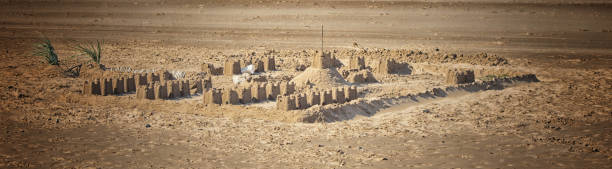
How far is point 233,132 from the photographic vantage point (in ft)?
27.6

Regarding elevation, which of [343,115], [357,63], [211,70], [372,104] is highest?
[357,63]

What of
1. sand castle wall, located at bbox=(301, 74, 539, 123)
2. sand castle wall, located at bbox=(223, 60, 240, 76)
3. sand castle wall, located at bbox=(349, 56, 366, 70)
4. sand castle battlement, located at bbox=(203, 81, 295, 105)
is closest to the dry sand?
sand castle wall, located at bbox=(301, 74, 539, 123)

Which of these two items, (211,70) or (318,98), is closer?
(318,98)

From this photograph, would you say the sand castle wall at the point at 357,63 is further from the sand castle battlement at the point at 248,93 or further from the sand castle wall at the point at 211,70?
the sand castle battlement at the point at 248,93

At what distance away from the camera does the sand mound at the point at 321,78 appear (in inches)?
440

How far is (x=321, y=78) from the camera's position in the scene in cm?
1127

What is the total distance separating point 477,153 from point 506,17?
1726 centimetres

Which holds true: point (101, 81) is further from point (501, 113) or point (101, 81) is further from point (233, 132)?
point (501, 113)

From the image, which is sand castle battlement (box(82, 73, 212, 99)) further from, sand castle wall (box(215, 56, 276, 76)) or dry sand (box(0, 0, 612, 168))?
sand castle wall (box(215, 56, 276, 76))

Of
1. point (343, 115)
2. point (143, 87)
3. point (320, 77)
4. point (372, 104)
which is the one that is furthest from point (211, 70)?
point (343, 115)

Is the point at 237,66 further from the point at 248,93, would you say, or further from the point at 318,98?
the point at 318,98

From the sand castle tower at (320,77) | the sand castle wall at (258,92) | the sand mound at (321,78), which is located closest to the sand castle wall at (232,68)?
the sand castle tower at (320,77)

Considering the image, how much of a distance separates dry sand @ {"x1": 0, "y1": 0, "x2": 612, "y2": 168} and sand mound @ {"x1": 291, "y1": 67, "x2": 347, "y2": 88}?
487 millimetres

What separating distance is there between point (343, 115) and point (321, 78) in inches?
A: 87.1
